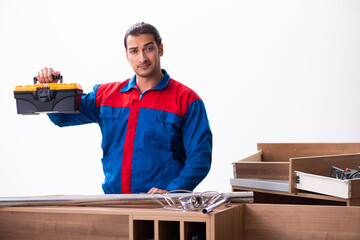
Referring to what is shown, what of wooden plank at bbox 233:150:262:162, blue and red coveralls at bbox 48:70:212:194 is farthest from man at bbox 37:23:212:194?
wooden plank at bbox 233:150:262:162

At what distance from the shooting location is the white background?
12.5 feet

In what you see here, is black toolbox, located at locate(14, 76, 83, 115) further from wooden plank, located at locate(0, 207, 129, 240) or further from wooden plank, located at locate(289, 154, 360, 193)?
wooden plank, located at locate(289, 154, 360, 193)

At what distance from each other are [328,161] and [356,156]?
8.8 inches

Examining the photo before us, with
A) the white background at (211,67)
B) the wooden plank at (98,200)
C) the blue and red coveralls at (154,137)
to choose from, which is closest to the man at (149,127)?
the blue and red coveralls at (154,137)

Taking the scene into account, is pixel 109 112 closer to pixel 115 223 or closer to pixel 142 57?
pixel 142 57

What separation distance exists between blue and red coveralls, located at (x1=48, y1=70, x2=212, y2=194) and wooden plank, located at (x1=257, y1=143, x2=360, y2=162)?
1114 millimetres

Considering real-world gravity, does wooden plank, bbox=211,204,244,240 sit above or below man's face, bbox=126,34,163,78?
below

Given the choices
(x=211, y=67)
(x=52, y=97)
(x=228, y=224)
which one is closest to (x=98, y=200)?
(x=228, y=224)

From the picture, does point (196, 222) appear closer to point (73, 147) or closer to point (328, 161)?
point (328, 161)

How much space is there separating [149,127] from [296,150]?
1335 millimetres

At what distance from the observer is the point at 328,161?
7.79 feet

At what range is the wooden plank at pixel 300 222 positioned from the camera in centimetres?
136

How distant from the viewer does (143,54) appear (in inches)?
80.1

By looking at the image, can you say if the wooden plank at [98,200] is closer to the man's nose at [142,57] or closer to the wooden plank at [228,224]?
the wooden plank at [228,224]
